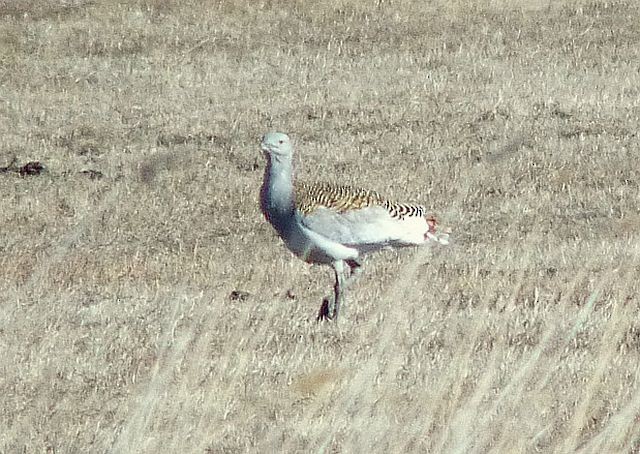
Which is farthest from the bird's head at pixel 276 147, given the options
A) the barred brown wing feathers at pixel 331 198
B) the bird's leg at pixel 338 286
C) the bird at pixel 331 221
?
the bird's leg at pixel 338 286

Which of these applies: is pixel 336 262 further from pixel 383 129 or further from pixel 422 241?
pixel 383 129

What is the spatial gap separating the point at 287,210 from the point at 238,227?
3267mm

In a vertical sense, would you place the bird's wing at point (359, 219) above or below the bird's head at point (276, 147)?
below

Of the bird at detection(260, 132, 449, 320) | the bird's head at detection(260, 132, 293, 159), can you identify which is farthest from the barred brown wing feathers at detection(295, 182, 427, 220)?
the bird's head at detection(260, 132, 293, 159)

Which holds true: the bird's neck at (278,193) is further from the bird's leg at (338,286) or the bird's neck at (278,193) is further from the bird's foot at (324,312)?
the bird's foot at (324,312)

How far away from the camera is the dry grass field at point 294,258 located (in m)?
5.36

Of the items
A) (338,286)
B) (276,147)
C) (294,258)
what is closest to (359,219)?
(338,286)

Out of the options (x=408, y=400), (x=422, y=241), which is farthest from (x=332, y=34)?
(x=408, y=400)

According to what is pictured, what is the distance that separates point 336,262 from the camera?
8.22 metres

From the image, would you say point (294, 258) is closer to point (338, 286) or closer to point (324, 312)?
point (338, 286)

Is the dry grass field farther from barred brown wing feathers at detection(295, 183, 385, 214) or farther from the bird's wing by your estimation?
barred brown wing feathers at detection(295, 183, 385, 214)

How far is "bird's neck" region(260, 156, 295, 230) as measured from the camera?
8.18m

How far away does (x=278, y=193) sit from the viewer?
8219mm

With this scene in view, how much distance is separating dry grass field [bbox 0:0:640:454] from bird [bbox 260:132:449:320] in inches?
9.5
